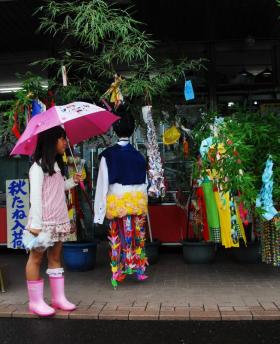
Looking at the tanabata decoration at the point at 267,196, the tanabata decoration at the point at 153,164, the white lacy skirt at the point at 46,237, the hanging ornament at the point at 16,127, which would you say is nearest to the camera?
the white lacy skirt at the point at 46,237

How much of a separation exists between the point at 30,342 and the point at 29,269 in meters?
0.78

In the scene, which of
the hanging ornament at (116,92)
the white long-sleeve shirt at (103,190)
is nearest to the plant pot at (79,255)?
the white long-sleeve shirt at (103,190)

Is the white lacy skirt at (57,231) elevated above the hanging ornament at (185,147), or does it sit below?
A: below

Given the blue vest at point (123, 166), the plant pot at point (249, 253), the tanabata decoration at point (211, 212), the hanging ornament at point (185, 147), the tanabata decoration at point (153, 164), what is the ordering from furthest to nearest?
the hanging ornament at point (185, 147), the plant pot at point (249, 253), the tanabata decoration at point (211, 212), the tanabata decoration at point (153, 164), the blue vest at point (123, 166)

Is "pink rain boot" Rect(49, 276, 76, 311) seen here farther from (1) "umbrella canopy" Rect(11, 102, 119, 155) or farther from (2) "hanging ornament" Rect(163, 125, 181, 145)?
(2) "hanging ornament" Rect(163, 125, 181, 145)

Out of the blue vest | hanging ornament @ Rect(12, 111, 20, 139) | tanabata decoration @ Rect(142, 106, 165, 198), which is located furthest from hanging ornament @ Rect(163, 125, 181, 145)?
hanging ornament @ Rect(12, 111, 20, 139)

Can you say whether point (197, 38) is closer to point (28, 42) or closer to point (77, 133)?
point (28, 42)

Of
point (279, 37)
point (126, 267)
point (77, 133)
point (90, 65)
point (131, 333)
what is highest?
point (279, 37)

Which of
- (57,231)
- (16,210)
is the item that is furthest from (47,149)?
(16,210)

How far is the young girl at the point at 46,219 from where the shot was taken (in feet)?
15.7

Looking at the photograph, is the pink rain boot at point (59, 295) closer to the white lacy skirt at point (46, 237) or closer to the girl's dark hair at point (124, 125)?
the white lacy skirt at point (46, 237)

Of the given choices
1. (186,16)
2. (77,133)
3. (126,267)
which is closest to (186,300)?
(126,267)

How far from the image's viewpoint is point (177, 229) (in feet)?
26.7

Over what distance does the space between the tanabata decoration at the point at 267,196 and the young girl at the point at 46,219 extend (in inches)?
86.0
